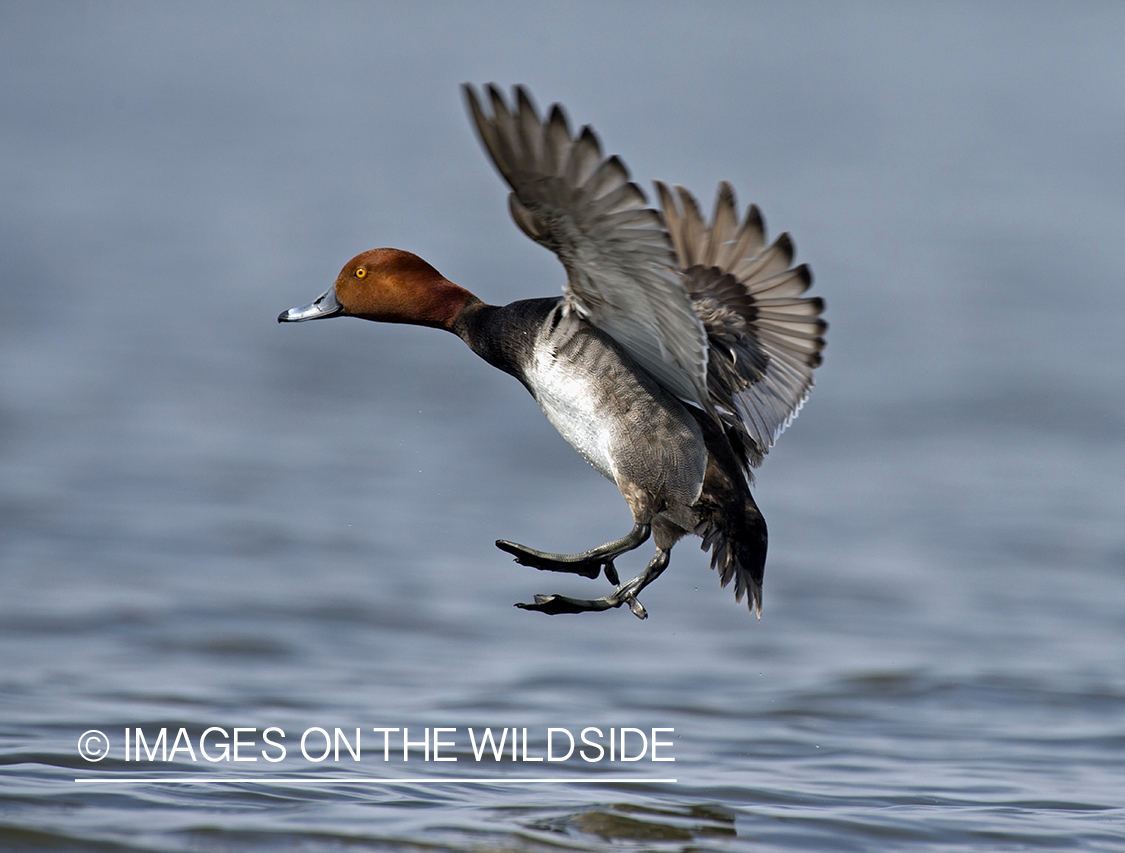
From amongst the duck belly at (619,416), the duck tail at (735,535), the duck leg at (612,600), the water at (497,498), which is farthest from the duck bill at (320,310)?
the water at (497,498)

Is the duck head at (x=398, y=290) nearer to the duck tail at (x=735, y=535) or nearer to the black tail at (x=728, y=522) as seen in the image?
the black tail at (x=728, y=522)

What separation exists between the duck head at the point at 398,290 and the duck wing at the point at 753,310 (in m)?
0.99

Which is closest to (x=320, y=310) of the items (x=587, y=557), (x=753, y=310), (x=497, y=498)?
(x=587, y=557)

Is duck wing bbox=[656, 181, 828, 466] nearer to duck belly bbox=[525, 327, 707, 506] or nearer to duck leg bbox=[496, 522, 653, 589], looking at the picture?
duck belly bbox=[525, 327, 707, 506]

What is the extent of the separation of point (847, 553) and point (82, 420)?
23.4ft

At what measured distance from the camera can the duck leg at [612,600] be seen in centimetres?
496

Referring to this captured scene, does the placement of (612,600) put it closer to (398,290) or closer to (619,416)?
(619,416)

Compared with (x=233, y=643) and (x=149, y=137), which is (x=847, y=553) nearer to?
(x=233, y=643)

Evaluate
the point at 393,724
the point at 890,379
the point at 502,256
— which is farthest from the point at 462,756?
the point at 502,256

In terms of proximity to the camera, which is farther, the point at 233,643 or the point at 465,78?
the point at 465,78

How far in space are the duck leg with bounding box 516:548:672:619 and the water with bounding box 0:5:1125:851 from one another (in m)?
1.12

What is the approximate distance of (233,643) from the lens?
890 cm

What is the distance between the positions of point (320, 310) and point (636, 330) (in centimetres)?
134

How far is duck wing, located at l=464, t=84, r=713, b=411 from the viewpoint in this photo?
4125 millimetres
